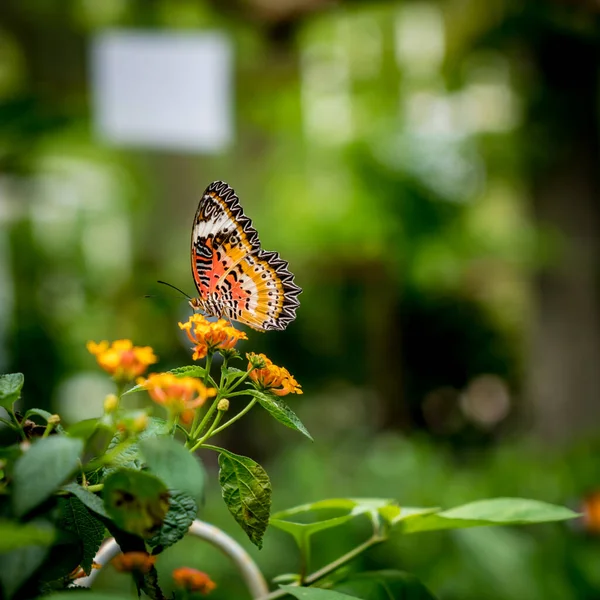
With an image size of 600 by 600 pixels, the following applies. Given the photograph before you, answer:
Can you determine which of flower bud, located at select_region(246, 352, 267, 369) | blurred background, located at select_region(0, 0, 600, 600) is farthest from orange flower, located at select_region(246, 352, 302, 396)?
blurred background, located at select_region(0, 0, 600, 600)

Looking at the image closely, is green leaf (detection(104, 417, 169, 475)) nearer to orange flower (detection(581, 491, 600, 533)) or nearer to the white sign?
orange flower (detection(581, 491, 600, 533))

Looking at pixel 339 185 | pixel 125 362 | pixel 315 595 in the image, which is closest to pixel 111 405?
pixel 125 362

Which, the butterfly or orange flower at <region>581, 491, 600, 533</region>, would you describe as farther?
orange flower at <region>581, 491, 600, 533</region>

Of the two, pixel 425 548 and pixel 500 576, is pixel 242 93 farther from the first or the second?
pixel 500 576

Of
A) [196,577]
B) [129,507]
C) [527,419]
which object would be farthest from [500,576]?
[527,419]

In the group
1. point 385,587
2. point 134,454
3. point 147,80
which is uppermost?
point 147,80

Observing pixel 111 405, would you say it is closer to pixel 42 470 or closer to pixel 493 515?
pixel 42 470

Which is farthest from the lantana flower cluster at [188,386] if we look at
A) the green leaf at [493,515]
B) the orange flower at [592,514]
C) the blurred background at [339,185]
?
the blurred background at [339,185]
